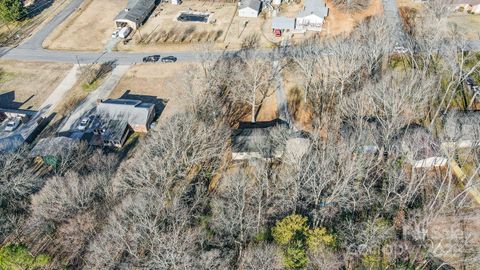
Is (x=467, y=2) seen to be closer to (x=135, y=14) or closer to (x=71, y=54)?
(x=135, y=14)

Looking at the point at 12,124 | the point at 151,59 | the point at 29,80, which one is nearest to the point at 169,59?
the point at 151,59

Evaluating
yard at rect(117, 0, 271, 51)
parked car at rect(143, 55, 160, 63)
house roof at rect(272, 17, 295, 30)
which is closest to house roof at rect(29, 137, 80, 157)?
parked car at rect(143, 55, 160, 63)

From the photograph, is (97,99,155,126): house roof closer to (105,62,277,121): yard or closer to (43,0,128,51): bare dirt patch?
(105,62,277,121): yard

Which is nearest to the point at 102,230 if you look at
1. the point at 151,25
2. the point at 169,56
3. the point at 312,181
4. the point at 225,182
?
the point at 225,182

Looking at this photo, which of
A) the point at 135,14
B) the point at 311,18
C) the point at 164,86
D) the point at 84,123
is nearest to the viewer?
the point at 84,123

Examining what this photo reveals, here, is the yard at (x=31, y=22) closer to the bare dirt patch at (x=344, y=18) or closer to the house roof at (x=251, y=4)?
the house roof at (x=251, y=4)

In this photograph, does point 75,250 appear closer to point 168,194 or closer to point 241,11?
point 168,194
